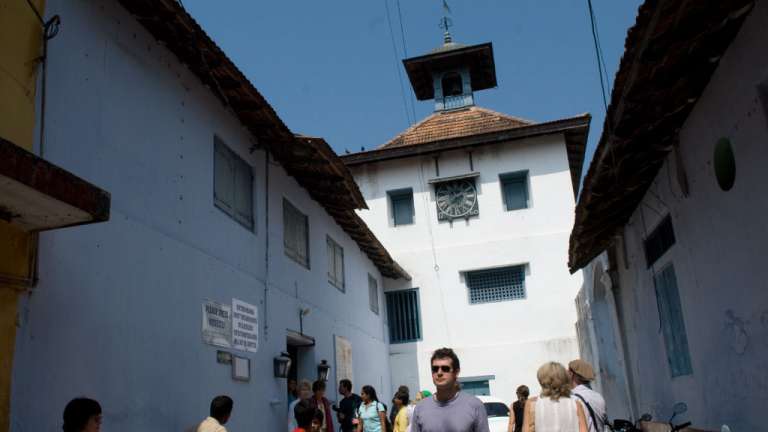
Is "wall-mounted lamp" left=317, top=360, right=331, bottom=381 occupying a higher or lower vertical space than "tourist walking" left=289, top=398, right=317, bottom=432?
higher

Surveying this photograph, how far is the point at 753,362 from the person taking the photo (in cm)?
640

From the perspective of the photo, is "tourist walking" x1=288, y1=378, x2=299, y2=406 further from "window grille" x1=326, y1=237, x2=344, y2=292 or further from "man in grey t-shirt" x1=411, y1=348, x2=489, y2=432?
"man in grey t-shirt" x1=411, y1=348, x2=489, y2=432

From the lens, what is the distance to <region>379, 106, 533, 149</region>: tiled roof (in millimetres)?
21297

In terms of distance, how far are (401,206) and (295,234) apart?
27.0 ft

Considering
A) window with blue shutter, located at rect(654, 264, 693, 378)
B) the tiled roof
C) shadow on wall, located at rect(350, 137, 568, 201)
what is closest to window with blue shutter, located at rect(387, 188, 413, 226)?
shadow on wall, located at rect(350, 137, 568, 201)

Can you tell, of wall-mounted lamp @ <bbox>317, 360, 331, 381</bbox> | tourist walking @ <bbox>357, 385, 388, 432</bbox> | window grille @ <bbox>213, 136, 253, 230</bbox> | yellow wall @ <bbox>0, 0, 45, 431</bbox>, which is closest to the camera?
yellow wall @ <bbox>0, 0, 45, 431</bbox>

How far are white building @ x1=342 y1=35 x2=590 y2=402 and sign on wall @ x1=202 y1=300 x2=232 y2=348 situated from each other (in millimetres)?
10706

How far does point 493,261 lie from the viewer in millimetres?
18641

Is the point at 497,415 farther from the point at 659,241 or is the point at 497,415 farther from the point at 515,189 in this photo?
the point at 515,189

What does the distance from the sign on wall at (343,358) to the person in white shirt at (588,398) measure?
7754mm

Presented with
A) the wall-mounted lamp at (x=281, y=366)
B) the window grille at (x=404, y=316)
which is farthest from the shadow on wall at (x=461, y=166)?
the wall-mounted lamp at (x=281, y=366)

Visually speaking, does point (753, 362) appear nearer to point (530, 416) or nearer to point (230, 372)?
point (530, 416)

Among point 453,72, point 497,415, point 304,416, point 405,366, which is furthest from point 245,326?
point 453,72

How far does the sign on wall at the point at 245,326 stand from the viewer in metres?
8.75
